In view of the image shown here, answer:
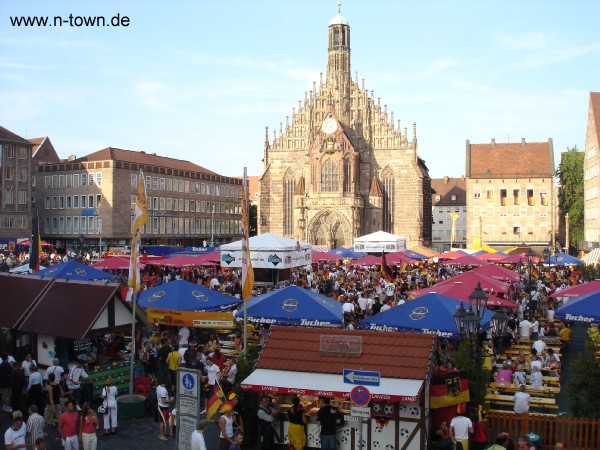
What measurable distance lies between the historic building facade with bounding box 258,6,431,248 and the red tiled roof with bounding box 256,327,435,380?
50.1 m

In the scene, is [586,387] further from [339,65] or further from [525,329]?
[339,65]

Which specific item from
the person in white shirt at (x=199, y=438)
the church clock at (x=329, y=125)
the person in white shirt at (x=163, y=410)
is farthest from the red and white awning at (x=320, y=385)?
the church clock at (x=329, y=125)

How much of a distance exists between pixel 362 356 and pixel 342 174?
170 feet

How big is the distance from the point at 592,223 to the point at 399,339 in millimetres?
51230

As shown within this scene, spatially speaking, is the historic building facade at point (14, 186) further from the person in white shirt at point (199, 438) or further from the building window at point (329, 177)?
the person in white shirt at point (199, 438)

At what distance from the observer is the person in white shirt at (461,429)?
10.1m

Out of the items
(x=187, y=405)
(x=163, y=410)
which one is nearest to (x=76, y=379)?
(x=163, y=410)

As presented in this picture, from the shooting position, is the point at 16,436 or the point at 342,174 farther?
the point at 342,174

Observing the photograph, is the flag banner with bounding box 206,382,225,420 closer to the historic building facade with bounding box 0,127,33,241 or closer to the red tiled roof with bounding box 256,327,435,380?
the red tiled roof with bounding box 256,327,435,380

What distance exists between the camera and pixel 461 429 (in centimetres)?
1011

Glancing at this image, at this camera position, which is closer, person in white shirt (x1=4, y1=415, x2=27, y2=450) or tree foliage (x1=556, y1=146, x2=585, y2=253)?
person in white shirt (x1=4, y1=415, x2=27, y2=450)

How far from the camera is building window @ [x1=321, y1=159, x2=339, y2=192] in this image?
2473 inches

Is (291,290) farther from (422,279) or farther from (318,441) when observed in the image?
(422,279)

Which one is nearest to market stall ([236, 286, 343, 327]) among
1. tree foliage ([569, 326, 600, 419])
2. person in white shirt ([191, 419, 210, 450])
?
tree foliage ([569, 326, 600, 419])
